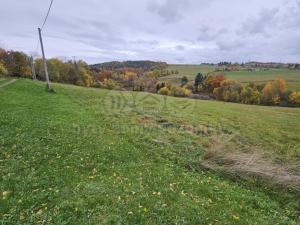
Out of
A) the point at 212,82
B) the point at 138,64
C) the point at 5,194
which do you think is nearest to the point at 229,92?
the point at 212,82

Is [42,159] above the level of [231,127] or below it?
above

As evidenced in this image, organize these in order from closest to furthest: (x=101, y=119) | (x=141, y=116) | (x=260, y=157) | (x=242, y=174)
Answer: (x=242, y=174), (x=260, y=157), (x=101, y=119), (x=141, y=116)

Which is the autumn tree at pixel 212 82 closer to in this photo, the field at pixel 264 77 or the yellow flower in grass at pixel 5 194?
the field at pixel 264 77

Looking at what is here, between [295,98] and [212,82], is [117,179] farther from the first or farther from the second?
[212,82]

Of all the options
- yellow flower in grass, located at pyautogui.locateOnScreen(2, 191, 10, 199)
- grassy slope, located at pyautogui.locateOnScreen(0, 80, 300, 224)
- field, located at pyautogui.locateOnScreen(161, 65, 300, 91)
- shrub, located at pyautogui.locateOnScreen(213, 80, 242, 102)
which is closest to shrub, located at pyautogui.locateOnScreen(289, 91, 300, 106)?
field, located at pyautogui.locateOnScreen(161, 65, 300, 91)

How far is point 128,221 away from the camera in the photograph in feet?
22.2

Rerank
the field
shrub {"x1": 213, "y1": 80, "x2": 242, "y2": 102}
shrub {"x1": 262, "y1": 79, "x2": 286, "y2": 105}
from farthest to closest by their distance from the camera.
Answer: the field, shrub {"x1": 213, "y1": 80, "x2": 242, "y2": 102}, shrub {"x1": 262, "y1": 79, "x2": 286, "y2": 105}

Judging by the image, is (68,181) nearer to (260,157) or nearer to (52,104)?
(260,157)

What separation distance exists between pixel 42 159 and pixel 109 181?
11.0 feet

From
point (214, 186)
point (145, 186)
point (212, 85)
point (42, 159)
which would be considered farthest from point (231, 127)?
point (212, 85)

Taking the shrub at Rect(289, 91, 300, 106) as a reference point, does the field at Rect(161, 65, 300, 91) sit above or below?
above

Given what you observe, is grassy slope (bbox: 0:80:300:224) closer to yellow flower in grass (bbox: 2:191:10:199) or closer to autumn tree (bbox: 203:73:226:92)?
yellow flower in grass (bbox: 2:191:10:199)

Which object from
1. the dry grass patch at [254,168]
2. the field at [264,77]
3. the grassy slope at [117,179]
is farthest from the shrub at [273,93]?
the dry grass patch at [254,168]

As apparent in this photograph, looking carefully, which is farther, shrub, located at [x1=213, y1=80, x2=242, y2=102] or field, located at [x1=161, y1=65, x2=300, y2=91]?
field, located at [x1=161, y1=65, x2=300, y2=91]
